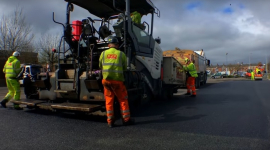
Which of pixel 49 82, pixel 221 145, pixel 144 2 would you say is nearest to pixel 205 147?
pixel 221 145

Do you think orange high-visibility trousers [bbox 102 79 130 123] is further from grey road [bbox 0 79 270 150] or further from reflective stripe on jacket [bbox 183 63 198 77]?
reflective stripe on jacket [bbox 183 63 198 77]

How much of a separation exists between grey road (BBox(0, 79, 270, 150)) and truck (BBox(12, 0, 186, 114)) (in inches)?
14.9

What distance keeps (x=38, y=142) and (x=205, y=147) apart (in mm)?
2656

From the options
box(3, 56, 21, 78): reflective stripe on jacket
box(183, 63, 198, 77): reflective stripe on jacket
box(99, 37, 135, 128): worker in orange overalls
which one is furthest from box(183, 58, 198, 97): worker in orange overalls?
box(3, 56, 21, 78): reflective stripe on jacket

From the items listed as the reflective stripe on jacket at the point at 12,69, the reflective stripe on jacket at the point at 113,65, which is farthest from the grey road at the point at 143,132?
the reflective stripe on jacket at the point at 12,69

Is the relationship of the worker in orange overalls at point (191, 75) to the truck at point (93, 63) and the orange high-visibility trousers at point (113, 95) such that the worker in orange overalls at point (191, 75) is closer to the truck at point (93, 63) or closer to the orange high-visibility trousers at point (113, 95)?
the truck at point (93, 63)

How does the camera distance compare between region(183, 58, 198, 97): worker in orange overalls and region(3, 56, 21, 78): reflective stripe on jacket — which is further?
region(183, 58, 198, 97): worker in orange overalls

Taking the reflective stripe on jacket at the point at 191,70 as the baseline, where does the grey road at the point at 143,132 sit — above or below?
below

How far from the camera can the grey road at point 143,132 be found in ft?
12.0

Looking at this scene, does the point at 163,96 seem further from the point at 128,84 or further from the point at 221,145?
the point at 221,145

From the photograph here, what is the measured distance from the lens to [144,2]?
678cm

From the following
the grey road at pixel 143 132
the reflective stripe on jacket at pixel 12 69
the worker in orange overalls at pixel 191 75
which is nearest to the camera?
the grey road at pixel 143 132

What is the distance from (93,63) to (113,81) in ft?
4.65

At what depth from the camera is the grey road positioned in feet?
12.0
